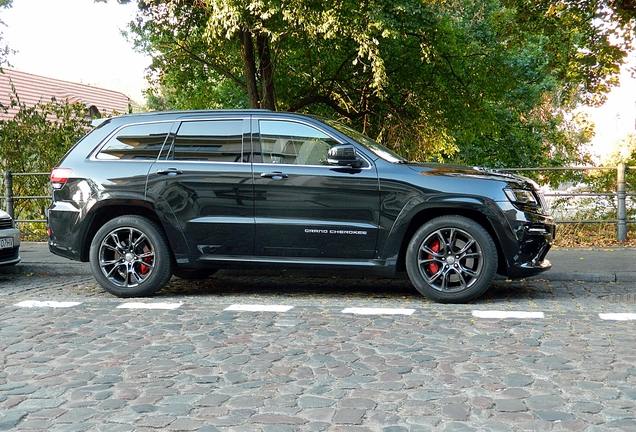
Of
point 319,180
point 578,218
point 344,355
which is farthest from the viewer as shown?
point 578,218

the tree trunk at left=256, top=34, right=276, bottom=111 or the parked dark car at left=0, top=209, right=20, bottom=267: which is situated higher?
the tree trunk at left=256, top=34, right=276, bottom=111

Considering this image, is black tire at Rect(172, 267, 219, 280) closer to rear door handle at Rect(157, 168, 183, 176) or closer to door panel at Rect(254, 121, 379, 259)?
rear door handle at Rect(157, 168, 183, 176)

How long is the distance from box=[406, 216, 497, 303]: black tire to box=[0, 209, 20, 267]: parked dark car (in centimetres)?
530

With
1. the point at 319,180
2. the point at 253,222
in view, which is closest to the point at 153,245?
the point at 253,222

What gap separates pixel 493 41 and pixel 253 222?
1449 cm

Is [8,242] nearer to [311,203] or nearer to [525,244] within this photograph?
[311,203]

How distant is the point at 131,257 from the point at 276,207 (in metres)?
1.69

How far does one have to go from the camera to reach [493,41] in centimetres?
2067

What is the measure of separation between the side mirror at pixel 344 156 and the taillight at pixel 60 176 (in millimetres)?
2855

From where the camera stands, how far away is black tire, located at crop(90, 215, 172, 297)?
8227 mm

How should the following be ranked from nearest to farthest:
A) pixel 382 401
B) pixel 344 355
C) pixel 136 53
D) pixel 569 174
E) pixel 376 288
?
pixel 382 401 → pixel 344 355 → pixel 376 288 → pixel 569 174 → pixel 136 53

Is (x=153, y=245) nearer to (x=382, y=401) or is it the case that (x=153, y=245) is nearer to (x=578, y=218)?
(x=382, y=401)

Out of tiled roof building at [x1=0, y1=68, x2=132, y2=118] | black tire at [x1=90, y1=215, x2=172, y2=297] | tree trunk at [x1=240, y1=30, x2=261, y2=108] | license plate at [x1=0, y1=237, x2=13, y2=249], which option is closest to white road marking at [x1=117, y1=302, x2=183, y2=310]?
black tire at [x1=90, y1=215, x2=172, y2=297]

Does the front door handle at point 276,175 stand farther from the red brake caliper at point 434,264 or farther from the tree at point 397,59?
the tree at point 397,59
